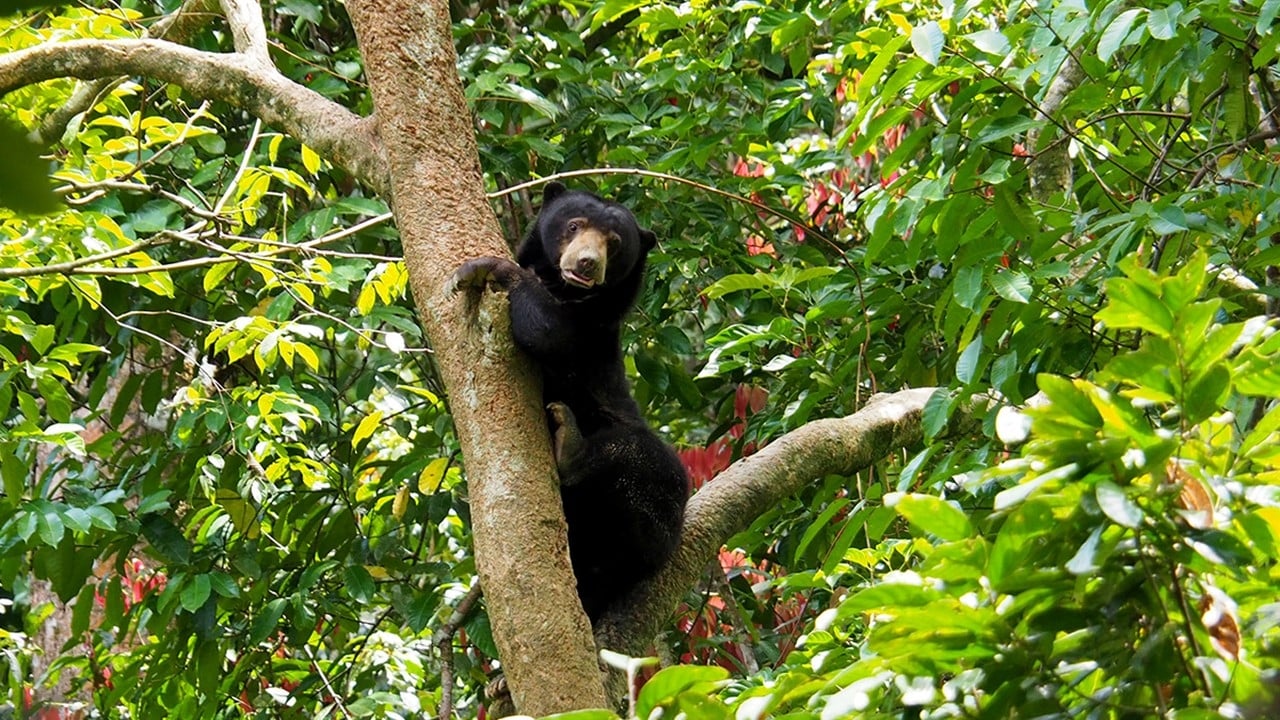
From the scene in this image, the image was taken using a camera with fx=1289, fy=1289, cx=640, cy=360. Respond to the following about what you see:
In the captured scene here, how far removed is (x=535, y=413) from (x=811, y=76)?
3.30 metres

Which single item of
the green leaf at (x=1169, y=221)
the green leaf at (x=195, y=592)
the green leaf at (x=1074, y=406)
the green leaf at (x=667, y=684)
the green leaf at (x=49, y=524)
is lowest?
the green leaf at (x=195, y=592)

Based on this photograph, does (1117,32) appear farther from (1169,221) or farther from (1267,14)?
(1169,221)

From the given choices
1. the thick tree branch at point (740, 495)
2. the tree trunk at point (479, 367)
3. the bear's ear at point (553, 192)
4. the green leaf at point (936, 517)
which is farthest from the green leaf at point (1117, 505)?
the bear's ear at point (553, 192)

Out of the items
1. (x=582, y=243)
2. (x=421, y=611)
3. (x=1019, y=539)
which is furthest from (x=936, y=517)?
(x=421, y=611)

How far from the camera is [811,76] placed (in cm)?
539

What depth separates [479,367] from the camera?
2.49 metres

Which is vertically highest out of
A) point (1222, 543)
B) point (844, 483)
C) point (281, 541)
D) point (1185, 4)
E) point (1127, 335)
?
point (1185, 4)

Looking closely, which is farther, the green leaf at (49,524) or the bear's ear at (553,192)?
the bear's ear at (553,192)

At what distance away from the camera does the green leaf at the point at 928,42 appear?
104 inches

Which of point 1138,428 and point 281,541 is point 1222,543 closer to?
point 1138,428

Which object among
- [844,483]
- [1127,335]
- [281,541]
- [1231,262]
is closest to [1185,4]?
[1231,262]

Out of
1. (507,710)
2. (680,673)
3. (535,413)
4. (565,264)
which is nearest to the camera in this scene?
(680,673)

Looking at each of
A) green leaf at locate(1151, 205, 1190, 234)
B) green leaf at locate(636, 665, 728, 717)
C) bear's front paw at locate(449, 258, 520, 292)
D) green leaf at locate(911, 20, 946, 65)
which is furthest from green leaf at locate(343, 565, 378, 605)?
green leaf at locate(636, 665, 728, 717)

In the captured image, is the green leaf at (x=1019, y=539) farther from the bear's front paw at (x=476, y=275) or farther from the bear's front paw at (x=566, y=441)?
the bear's front paw at (x=566, y=441)
